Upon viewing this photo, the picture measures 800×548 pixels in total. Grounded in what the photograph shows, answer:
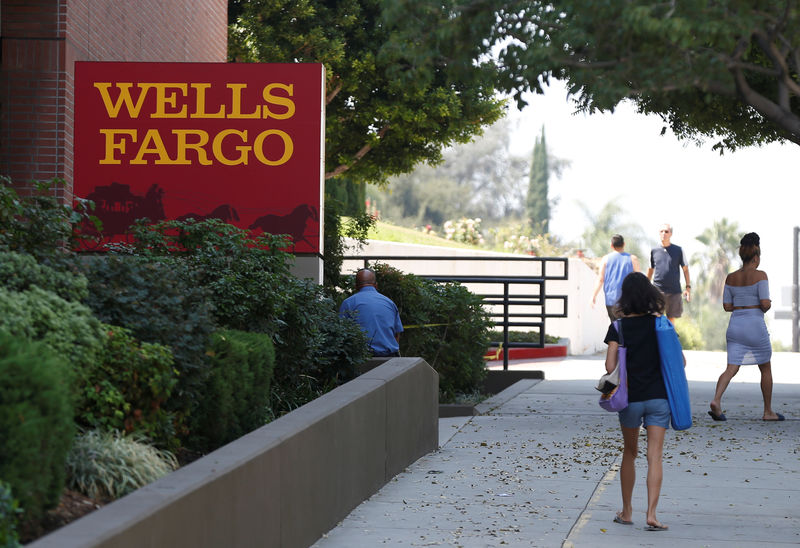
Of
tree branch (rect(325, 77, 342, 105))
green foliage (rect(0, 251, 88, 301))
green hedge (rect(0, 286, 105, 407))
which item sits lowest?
green hedge (rect(0, 286, 105, 407))

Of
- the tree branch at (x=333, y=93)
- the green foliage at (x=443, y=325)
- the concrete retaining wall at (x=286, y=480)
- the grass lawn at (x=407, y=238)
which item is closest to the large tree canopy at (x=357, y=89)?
the tree branch at (x=333, y=93)

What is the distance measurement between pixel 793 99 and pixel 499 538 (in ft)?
23.4

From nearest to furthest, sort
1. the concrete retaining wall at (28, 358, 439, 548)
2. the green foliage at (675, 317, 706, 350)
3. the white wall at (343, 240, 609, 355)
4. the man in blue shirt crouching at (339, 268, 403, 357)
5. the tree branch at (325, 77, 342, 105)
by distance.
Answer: the concrete retaining wall at (28, 358, 439, 548)
the man in blue shirt crouching at (339, 268, 403, 357)
the tree branch at (325, 77, 342, 105)
the white wall at (343, 240, 609, 355)
the green foliage at (675, 317, 706, 350)

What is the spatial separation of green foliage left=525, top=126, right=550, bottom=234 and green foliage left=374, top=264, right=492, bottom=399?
66495 millimetres

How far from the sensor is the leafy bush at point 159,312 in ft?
20.2

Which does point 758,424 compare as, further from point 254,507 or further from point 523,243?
point 523,243

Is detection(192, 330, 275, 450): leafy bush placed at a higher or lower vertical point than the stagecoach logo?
lower

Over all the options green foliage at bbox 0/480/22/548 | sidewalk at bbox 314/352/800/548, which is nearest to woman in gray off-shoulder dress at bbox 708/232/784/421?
sidewalk at bbox 314/352/800/548

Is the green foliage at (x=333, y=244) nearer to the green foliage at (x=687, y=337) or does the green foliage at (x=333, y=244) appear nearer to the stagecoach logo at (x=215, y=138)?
the stagecoach logo at (x=215, y=138)

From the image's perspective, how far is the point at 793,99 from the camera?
11719 millimetres

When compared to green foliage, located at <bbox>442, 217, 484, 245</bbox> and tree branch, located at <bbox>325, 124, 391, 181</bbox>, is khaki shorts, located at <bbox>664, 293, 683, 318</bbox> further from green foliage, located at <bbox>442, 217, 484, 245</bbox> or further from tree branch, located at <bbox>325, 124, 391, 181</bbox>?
green foliage, located at <bbox>442, 217, 484, 245</bbox>

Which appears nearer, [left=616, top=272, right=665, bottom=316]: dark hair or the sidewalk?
the sidewalk

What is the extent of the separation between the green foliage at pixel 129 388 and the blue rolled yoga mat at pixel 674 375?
2882 mm

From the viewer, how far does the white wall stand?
84.8ft
